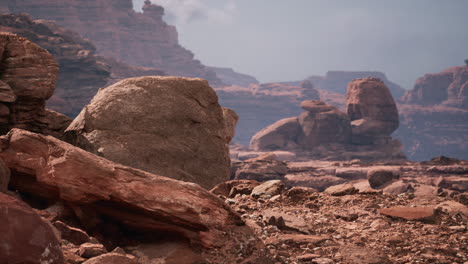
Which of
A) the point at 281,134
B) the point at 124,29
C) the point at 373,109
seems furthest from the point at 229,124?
the point at 124,29

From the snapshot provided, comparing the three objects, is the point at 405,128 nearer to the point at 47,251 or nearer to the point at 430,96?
the point at 430,96

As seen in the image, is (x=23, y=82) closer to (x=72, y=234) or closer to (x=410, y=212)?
(x=72, y=234)

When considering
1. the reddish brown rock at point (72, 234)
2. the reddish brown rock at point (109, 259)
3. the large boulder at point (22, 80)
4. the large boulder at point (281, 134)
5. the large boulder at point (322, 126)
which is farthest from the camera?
the large boulder at point (281, 134)

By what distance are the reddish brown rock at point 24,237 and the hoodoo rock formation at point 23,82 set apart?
6377 millimetres

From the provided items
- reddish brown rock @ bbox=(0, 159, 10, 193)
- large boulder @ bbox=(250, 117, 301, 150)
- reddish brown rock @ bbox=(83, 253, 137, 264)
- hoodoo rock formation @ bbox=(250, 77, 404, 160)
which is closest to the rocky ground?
reddish brown rock @ bbox=(83, 253, 137, 264)

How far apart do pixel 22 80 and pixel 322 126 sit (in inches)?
3087

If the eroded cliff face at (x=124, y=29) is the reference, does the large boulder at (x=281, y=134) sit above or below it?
below

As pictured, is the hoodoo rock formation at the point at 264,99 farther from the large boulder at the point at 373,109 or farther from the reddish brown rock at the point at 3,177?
the reddish brown rock at the point at 3,177

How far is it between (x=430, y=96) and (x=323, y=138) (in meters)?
99.1

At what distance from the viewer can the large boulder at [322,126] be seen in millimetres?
83188

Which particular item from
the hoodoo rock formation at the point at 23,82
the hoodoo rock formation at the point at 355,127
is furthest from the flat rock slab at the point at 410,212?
the hoodoo rock formation at the point at 355,127

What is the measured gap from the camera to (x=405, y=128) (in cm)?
15700

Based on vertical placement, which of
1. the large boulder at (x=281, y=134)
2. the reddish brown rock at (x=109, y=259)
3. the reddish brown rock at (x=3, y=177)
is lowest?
the large boulder at (x=281, y=134)

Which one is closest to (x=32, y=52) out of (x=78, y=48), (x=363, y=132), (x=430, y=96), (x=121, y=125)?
(x=121, y=125)
